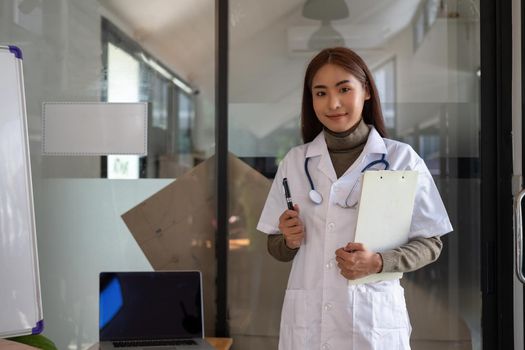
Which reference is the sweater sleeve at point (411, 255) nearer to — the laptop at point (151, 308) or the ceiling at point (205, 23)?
the laptop at point (151, 308)

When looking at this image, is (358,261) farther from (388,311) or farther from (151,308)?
(151,308)

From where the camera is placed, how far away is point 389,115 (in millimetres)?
3025

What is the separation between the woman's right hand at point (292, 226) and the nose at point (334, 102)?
11.9 inches

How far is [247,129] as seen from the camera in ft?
10.2

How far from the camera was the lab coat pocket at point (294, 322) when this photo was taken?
1910mm

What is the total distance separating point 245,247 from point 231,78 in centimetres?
78

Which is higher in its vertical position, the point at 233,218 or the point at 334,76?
the point at 334,76

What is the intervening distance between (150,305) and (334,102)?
133 cm

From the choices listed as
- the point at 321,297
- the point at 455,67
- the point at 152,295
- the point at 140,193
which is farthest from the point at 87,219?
the point at 455,67

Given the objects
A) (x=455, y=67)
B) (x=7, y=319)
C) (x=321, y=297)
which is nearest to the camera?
(x=321, y=297)

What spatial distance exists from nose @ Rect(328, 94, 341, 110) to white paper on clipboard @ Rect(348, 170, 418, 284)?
0.24 m

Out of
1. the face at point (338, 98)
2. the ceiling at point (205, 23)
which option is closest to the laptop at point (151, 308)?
the ceiling at point (205, 23)
